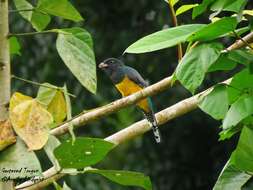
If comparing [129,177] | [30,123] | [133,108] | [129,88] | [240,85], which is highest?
[240,85]

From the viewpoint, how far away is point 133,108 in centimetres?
698

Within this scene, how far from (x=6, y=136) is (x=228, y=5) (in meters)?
0.46

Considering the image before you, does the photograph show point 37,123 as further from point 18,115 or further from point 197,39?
point 197,39

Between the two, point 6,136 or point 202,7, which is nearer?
point 202,7

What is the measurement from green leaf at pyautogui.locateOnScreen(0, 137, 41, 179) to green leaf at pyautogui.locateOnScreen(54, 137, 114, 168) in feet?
0.17

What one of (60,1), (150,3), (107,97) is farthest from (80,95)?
(60,1)

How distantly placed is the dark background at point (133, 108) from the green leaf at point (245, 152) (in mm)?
5028

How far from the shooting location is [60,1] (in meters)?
1.63

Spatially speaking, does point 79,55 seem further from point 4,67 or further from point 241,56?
point 241,56

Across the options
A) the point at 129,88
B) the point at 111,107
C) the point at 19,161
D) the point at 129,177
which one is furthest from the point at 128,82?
the point at 19,161

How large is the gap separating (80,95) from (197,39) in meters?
5.46

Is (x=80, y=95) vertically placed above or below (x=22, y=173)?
below

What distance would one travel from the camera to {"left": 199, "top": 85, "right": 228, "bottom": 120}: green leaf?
133 centimetres

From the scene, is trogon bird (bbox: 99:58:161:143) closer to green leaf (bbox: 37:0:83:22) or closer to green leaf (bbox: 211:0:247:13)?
green leaf (bbox: 37:0:83:22)
